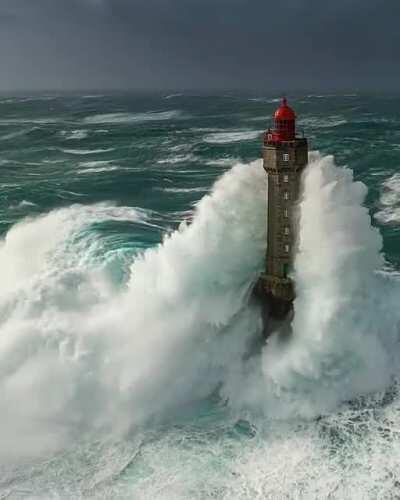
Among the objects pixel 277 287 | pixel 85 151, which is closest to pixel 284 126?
pixel 277 287

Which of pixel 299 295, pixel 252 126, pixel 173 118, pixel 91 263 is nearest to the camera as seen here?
pixel 299 295

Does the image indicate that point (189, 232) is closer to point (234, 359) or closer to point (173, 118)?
point (234, 359)

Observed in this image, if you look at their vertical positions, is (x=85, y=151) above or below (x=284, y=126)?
below

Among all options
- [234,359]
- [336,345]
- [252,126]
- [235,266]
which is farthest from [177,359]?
[252,126]

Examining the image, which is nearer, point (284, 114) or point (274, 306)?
point (284, 114)

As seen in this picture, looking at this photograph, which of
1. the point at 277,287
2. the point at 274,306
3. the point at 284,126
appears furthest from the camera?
the point at 274,306

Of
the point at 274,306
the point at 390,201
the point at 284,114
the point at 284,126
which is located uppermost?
the point at 284,114

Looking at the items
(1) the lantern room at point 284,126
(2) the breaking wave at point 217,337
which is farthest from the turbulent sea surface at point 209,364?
(1) the lantern room at point 284,126

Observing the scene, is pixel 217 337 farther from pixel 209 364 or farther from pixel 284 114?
pixel 284 114

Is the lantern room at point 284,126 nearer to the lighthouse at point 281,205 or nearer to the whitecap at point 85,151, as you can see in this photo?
the lighthouse at point 281,205
